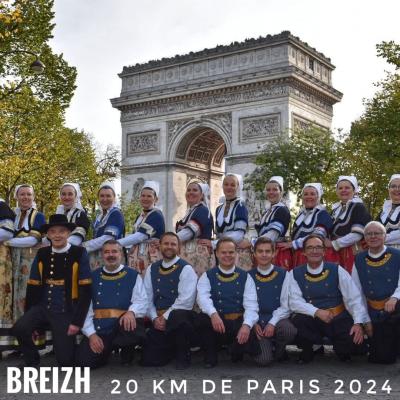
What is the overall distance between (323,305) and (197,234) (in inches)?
80.2

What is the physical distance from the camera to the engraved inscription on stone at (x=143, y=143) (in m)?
39.8

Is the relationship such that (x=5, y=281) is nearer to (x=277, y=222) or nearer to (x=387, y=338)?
(x=277, y=222)

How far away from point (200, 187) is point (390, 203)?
255 centimetres

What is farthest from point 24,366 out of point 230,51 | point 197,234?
point 230,51

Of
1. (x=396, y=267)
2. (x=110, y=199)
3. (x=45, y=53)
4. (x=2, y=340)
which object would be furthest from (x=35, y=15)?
(x=396, y=267)

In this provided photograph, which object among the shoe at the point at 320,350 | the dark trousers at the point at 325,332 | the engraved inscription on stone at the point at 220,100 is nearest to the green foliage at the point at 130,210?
the engraved inscription on stone at the point at 220,100

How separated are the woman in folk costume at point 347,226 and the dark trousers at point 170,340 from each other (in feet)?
7.05

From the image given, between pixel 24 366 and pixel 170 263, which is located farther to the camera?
pixel 170 263

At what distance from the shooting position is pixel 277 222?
27.2 feet

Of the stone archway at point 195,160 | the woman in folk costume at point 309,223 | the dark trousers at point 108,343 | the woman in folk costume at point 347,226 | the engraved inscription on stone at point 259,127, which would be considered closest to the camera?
the dark trousers at point 108,343

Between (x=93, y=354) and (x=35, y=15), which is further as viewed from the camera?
(x=35, y=15)

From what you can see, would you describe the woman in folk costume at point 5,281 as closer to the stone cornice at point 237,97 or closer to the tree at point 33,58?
the tree at point 33,58

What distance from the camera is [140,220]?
8.51 metres

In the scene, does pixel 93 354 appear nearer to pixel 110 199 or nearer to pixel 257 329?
pixel 257 329
